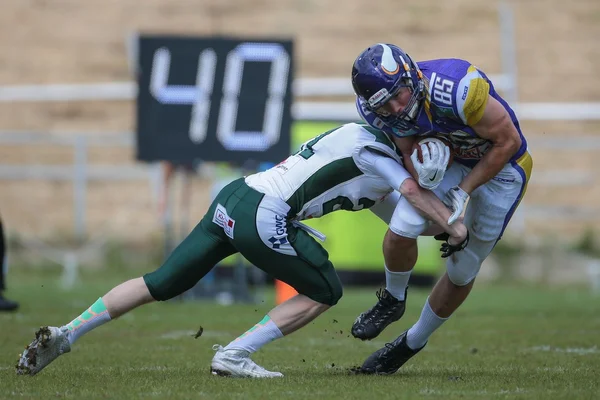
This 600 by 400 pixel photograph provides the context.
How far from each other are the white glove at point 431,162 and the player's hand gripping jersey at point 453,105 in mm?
99

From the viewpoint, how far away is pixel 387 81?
510 cm

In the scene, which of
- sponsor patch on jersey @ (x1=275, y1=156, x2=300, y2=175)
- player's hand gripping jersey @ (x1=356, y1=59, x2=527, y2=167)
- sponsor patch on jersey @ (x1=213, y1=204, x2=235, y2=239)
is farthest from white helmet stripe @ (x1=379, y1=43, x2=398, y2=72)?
sponsor patch on jersey @ (x1=213, y1=204, x2=235, y2=239)

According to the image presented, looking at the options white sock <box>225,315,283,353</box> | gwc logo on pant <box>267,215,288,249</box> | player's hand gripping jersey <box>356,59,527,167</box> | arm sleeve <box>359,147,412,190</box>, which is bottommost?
white sock <box>225,315,283,353</box>

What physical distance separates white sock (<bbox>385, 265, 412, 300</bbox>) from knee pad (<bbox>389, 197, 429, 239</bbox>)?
25 centimetres

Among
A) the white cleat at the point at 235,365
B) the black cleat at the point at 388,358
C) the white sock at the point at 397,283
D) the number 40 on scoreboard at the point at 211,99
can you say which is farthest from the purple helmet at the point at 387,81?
the number 40 on scoreboard at the point at 211,99

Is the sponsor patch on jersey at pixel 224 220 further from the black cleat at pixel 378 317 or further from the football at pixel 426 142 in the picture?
the football at pixel 426 142

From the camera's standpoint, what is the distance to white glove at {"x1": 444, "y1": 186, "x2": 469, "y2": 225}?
5277mm

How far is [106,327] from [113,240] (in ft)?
26.7

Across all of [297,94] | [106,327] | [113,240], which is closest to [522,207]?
[297,94]

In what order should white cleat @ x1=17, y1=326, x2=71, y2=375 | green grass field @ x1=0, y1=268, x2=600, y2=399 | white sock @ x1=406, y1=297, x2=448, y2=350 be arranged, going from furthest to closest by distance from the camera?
white sock @ x1=406, y1=297, x2=448, y2=350, white cleat @ x1=17, y1=326, x2=71, y2=375, green grass field @ x1=0, y1=268, x2=600, y2=399

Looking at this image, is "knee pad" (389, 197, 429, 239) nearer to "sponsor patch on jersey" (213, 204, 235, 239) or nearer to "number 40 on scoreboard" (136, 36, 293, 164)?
"sponsor patch on jersey" (213, 204, 235, 239)

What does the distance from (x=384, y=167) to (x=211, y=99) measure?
580 centimetres

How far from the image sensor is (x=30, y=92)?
2008cm

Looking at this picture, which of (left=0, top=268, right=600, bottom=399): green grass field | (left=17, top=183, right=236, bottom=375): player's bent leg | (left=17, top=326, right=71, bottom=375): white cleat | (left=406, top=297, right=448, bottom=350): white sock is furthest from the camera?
(left=406, top=297, right=448, bottom=350): white sock
